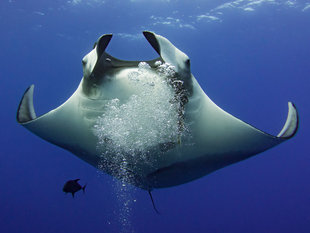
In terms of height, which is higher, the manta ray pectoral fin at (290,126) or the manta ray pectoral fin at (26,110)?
the manta ray pectoral fin at (26,110)

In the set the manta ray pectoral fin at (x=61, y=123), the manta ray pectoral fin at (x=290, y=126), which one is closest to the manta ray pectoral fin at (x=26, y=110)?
the manta ray pectoral fin at (x=61, y=123)

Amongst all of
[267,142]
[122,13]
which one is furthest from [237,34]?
[267,142]

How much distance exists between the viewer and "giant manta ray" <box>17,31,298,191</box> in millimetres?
1975

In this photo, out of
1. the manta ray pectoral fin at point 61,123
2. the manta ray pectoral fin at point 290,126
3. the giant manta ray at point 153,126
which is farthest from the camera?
the manta ray pectoral fin at point 61,123

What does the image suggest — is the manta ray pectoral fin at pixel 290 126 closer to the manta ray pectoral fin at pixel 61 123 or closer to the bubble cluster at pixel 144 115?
the bubble cluster at pixel 144 115

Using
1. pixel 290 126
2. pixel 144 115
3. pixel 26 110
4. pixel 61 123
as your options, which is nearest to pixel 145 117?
pixel 144 115

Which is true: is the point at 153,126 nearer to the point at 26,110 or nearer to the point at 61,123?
the point at 61,123

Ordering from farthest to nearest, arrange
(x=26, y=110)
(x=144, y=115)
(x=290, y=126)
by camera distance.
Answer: (x=26, y=110), (x=290, y=126), (x=144, y=115)

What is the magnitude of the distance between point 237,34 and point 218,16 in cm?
377

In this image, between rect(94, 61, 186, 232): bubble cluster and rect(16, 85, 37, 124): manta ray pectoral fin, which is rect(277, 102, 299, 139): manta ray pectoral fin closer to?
rect(94, 61, 186, 232): bubble cluster

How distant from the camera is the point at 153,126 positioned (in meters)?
A: 2.14

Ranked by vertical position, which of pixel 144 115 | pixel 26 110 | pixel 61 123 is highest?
pixel 144 115

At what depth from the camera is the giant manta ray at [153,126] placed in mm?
1975

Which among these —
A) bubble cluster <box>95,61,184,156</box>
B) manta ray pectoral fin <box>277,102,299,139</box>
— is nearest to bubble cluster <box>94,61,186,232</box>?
bubble cluster <box>95,61,184,156</box>
